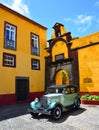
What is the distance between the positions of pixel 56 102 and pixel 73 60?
28.1 feet

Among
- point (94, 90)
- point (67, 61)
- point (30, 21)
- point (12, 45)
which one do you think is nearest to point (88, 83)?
point (94, 90)

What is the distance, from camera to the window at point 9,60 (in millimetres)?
16944

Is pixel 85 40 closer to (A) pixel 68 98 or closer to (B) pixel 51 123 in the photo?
(A) pixel 68 98

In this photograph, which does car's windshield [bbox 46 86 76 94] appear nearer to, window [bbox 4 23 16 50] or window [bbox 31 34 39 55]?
window [bbox 4 23 16 50]

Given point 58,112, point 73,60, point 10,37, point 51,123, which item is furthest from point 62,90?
point 10,37

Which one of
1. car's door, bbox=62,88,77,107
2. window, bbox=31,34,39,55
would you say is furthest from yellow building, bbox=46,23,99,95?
car's door, bbox=62,88,77,107

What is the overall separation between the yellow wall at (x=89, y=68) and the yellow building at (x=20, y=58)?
5649 mm

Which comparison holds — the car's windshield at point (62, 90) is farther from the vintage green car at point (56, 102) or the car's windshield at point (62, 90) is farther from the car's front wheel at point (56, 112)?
the car's front wheel at point (56, 112)

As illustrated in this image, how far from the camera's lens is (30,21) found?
20344 millimetres

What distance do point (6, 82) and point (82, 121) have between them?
9.58 metres

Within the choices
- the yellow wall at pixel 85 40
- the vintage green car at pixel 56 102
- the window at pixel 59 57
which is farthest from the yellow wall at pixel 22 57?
the vintage green car at pixel 56 102

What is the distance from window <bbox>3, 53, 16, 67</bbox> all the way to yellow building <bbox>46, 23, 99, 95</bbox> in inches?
198

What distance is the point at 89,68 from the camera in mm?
17000

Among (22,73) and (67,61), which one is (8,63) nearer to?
(22,73)
